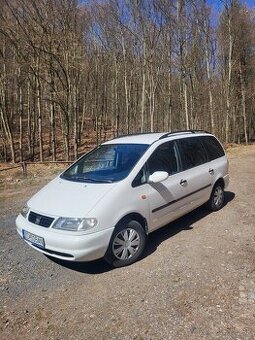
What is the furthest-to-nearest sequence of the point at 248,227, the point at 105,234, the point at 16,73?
the point at 16,73, the point at 248,227, the point at 105,234

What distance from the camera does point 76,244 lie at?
181 inches

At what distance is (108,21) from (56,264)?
2241 centimetres

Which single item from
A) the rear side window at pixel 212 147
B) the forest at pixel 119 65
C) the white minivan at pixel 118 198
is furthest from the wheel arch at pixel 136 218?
the forest at pixel 119 65

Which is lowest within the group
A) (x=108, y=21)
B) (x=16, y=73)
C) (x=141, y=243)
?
(x=141, y=243)

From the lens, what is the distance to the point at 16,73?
22406 mm

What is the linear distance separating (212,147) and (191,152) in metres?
1.04

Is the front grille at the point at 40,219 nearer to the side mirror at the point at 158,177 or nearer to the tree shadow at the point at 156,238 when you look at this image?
the tree shadow at the point at 156,238

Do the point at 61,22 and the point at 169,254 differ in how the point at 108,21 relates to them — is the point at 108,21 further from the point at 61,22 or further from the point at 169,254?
the point at 169,254

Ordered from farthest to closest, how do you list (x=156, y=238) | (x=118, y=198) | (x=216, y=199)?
(x=216, y=199) → (x=156, y=238) → (x=118, y=198)

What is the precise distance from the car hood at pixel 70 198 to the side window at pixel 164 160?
86 cm

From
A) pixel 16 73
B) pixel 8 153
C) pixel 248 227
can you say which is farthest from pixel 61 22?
pixel 248 227

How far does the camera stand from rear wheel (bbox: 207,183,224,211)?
Result: 24.6 ft

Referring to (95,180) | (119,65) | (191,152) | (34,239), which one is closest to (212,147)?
(191,152)

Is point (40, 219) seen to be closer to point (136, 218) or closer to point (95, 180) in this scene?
point (95, 180)
